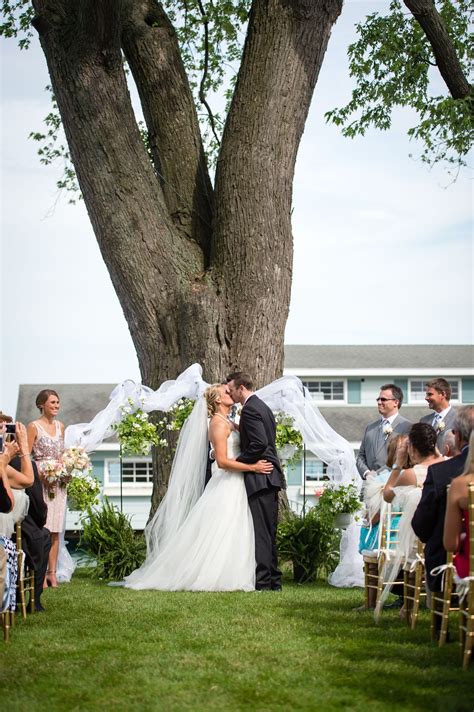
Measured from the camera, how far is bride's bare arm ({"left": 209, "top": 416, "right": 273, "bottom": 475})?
10727mm

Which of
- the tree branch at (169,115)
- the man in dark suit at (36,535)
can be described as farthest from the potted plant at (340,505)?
the tree branch at (169,115)

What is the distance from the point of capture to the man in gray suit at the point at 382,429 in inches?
432

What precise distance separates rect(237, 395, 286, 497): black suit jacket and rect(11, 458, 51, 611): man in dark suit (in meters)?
2.37

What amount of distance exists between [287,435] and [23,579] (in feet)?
13.4

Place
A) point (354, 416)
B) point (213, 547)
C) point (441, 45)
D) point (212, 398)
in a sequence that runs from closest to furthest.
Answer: point (213, 547) < point (212, 398) < point (441, 45) < point (354, 416)

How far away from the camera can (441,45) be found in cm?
1440

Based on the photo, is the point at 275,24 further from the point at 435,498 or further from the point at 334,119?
the point at 435,498

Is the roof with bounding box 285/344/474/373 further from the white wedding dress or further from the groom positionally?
the white wedding dress

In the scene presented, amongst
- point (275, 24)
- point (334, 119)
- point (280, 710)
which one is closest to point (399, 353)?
point (334, 119)

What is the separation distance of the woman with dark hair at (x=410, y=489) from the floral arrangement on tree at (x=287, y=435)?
3.53m

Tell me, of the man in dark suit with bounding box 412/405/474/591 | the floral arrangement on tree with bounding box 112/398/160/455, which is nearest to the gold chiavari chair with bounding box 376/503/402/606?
the man in dark suit with bounding box 412/405/474/591

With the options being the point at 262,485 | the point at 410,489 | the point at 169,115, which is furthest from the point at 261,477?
the point at 169,115

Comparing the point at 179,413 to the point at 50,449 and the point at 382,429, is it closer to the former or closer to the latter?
the point at 50,449

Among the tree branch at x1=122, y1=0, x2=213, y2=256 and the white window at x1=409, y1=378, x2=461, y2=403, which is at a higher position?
the tree branch at x1=122, y1=0, x2=213, y2=256
